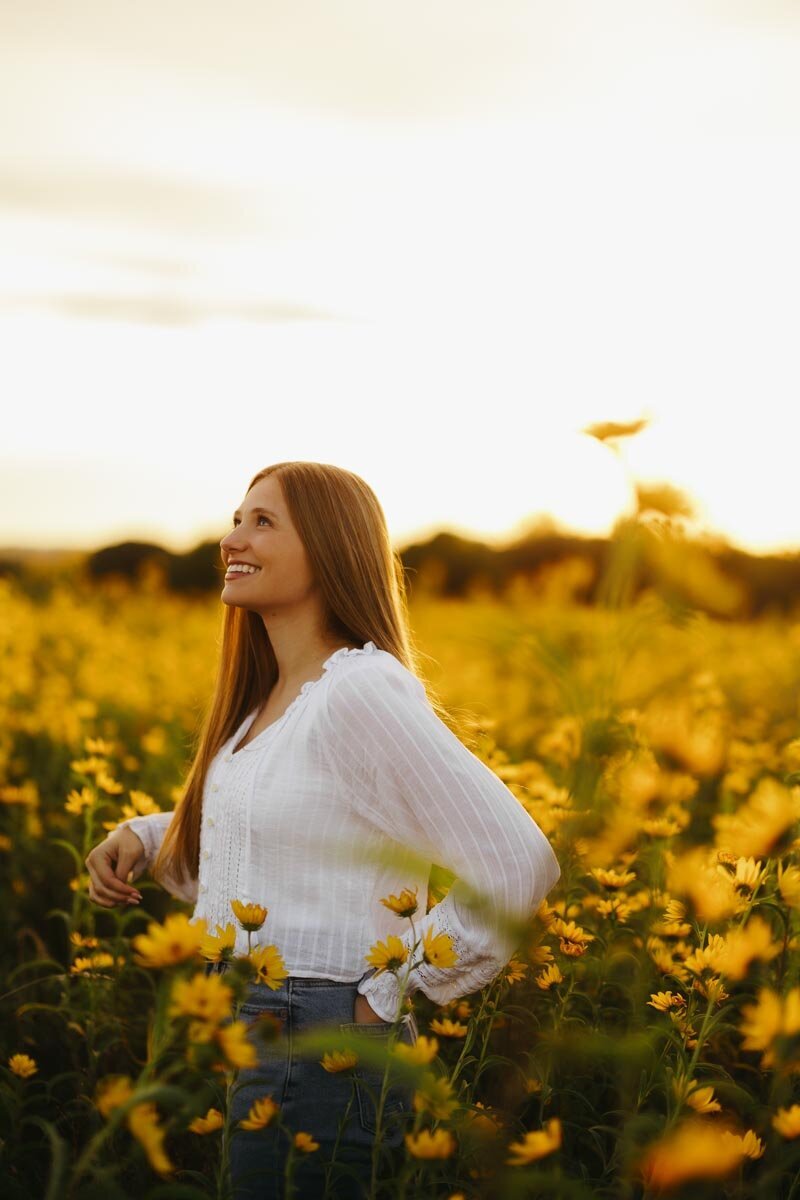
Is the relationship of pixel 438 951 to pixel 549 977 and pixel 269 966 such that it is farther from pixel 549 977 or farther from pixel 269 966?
pixel 549 977

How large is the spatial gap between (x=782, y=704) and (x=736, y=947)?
11.8ft

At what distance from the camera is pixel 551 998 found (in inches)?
75.1

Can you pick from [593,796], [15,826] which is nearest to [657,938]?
[593,796]

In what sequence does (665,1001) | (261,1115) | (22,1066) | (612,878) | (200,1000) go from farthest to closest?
(612,878), (22,1066), (665,1001), (261,1115), (200,1000)

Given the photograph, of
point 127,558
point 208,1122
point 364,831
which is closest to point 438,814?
point 364,831

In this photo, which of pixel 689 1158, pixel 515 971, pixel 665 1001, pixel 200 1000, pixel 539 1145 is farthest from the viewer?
pixel 515 971

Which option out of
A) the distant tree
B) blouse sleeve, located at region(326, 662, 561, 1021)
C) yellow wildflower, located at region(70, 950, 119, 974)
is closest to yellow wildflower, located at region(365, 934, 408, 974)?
blouse sleeve, located at region(326, 662, 561, 1021)

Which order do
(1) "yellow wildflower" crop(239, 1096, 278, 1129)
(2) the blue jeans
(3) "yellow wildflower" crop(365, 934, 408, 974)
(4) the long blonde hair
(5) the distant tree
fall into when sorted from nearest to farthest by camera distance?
(1) "yellow wildflower" crop(239, 1096, 278, 1129) → (3) "yellow wildflower" crop(365, 934, 408, 974) → (2) the blue jeans → (4) the long blonde hair → (5) the distant tree

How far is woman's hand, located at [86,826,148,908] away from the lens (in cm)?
217

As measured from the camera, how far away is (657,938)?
2.17 m

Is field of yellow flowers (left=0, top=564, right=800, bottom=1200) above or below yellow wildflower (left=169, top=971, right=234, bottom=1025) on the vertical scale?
below

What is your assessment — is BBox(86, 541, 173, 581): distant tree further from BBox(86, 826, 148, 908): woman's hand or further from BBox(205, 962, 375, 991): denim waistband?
BBox(205, 962, 375, 991): denim waistband

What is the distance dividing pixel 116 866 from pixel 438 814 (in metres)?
0.84

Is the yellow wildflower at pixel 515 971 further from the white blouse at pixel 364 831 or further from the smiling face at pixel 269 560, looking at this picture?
the smiling face at pixel 269 560
